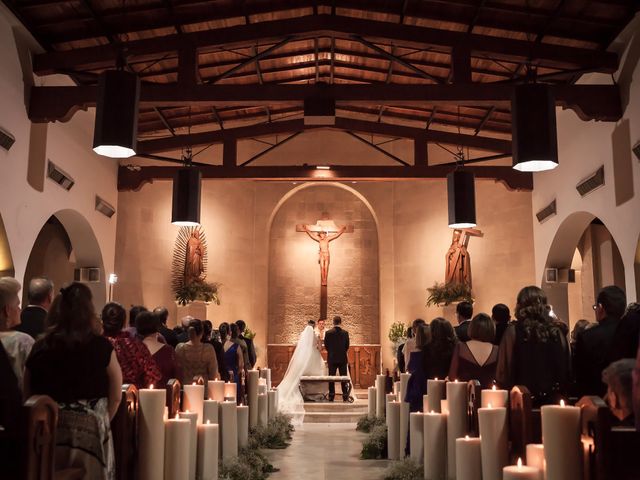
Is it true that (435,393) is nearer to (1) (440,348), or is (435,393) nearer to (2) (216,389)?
(1) (440,348)

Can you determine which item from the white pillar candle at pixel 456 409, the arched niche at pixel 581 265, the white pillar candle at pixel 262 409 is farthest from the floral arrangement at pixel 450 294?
the white pillar candle at pixel 456 409

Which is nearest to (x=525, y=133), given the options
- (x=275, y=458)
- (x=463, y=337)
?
(x=463, y=337)

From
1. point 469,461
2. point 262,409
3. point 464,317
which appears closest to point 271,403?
point 262,409

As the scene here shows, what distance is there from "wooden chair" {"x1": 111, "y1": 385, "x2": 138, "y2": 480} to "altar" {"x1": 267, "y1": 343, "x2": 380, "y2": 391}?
10933 millimetres

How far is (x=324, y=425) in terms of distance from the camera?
32.2 feet

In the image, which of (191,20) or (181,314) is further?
(181,314)

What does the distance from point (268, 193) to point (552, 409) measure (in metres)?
13.3

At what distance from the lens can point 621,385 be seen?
245cm

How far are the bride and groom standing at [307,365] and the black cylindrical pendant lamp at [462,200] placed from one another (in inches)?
108

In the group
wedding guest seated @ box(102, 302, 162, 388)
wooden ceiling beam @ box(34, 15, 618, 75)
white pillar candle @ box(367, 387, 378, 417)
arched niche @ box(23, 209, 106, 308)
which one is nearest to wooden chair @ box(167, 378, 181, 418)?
wedding guest seated @ box(102, 302, 162, 388)

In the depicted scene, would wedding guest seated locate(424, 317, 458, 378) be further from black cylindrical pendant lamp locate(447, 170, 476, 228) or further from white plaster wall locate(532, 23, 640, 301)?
black cylindrical pendant lamp locate(447, 170, 476, 228)

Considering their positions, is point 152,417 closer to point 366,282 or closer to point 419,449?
point 419,449

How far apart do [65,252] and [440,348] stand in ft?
32.9

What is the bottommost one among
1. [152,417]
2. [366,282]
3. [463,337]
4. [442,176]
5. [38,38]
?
[152,417]
